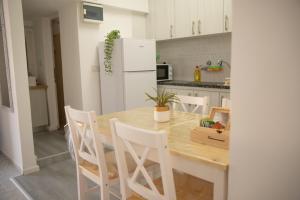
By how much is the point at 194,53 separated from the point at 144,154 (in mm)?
3304

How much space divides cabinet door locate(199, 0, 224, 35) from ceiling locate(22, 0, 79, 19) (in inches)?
78.3

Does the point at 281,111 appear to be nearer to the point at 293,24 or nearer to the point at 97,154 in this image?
the point at 293,24

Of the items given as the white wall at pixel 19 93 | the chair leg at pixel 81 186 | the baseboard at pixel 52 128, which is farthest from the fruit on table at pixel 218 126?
the baseboard at pixel 52 128

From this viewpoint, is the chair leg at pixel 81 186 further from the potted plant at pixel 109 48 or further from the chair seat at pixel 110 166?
the potted plant at pixel 109 48

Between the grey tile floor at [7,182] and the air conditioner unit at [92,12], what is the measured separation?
7.31 ft

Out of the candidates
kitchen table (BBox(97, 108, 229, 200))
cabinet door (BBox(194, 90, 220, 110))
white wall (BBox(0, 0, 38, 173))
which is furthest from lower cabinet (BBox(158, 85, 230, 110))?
white wall (BBox(0, 0, 38, 173))

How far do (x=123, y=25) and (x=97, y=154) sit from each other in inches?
120

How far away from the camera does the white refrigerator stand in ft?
11.5

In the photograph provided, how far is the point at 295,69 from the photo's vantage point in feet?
2.43

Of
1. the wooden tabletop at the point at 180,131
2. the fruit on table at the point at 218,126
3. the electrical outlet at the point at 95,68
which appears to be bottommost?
the wooden tabletop at the point at 180,131

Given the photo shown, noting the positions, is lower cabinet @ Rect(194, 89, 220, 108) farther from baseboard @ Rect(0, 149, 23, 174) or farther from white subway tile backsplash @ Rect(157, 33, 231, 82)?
baseboard @ Rect(0, 149, 23, 174)

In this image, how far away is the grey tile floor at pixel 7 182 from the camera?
91.9 inches

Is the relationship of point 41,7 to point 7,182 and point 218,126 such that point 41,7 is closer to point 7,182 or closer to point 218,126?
point 7,182

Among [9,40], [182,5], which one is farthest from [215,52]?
[9,40]
